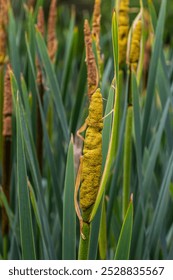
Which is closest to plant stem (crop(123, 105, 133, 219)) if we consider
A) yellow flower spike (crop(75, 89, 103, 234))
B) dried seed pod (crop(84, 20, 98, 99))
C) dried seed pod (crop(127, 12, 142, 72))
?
dried seed pod (crop(127, 12, 142, 72))

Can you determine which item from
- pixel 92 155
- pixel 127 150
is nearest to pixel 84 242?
pixel 92 155

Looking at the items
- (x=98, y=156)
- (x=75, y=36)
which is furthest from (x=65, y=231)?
(x=75, y=36)

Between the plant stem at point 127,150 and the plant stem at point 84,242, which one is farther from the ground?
the plant stem at point 127,150

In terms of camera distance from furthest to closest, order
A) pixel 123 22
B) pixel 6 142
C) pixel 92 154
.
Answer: pixel 6 142, pixel 123 22, pixel 92 154

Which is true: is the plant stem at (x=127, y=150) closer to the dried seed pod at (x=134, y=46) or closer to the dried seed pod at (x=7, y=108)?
the dried seed pod at (x=134, y=46)

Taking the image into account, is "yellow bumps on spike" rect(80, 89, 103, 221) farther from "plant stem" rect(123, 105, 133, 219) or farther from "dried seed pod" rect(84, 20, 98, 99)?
"plant stem" rect(123, 105, 133, 219)

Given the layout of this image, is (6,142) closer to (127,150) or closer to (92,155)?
(127,150)

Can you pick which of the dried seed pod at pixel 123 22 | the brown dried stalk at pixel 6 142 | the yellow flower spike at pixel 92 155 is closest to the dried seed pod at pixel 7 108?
the brown dried stalk at pixel 6 142

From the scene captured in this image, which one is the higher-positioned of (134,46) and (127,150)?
(134,46)
